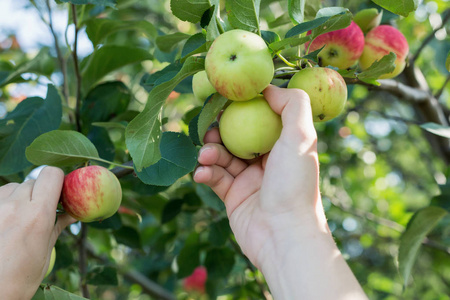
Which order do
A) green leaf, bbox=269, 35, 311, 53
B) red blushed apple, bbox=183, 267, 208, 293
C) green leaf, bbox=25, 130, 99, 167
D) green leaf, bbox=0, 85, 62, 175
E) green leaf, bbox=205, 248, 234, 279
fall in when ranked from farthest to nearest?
red blushed apple, bbox=183, 267, 208, 293, green leaf, bbox=205, 248, 234, 279, green leaf, bbox=0, 85, 62, 175, green leaf, bbox=25, 130, 99, 167, green leaf, bbox=269, 35, 311, 53

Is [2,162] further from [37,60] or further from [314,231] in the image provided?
[314,231]

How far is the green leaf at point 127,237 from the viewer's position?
1850 millimetres

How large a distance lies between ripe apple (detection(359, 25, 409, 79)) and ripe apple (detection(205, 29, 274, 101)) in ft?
2.25

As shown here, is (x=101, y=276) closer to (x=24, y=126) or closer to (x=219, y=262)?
(x=219, y=262)

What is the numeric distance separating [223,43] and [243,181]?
1.42ft

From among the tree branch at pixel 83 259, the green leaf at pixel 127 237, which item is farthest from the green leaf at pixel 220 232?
the tree branch at pixel 83 259

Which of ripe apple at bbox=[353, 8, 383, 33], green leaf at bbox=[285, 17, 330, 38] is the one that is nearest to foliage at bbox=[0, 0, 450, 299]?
green leaf at bbox=[285, 17, 330, 38]

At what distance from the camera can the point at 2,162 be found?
1252 millimetres

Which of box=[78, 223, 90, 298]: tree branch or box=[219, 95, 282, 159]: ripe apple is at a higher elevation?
box=[219, 95, 282, 159]: ripe apple

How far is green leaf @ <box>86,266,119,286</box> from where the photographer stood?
1.61 m

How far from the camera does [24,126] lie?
131 centimetres

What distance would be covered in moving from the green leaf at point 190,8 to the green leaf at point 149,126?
0.12 meters

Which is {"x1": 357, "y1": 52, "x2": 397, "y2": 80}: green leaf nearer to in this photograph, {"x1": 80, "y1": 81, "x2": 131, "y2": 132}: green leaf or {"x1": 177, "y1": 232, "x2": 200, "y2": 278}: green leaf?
{"x1": 80, "y1": 81, "x2": 131, "y2": 132}: green leaf

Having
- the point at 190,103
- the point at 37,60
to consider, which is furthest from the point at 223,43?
the point at 190,103
